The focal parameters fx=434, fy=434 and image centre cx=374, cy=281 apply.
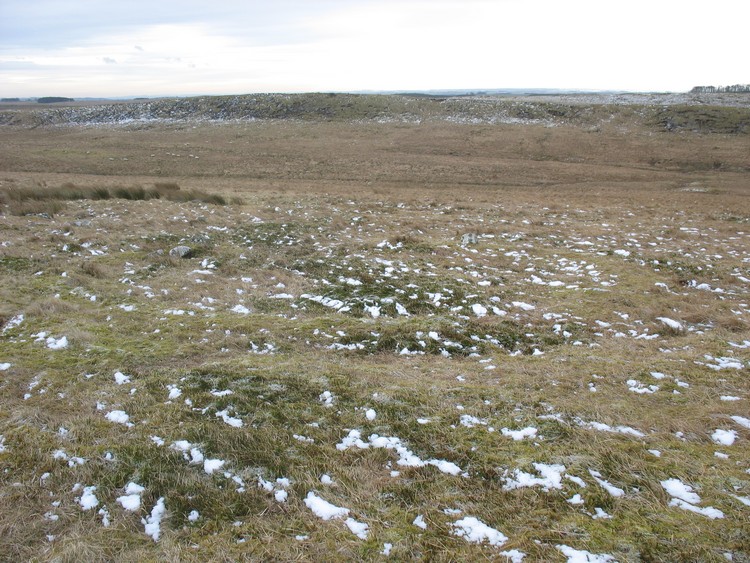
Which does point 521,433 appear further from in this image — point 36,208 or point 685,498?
point 36,208

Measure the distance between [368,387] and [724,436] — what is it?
409 cm

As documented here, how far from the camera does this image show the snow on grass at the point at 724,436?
15.2 ft

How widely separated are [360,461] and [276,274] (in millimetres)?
7380

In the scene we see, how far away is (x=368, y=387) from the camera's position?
235 inches

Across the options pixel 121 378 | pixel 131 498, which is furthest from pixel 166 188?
pixel 131 498

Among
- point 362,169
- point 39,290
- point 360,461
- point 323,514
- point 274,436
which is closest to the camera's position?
point 323,514

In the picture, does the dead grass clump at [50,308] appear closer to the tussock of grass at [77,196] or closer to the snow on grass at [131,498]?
the snow on grass at [131,498]

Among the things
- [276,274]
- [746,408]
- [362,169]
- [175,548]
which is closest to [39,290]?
[276,274]

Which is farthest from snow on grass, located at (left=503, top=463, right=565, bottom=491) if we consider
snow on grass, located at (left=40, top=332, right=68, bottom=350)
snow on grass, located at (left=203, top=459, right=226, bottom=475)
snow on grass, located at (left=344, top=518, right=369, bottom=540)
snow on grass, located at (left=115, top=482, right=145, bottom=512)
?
snow on grass, located at (left=40, top=332, right=68, bottom=350)

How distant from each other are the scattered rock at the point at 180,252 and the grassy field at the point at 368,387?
20 cm

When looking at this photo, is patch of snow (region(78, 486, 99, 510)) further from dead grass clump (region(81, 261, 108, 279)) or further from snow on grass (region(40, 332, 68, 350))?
dead grass clump (region(81, 261, 108, 279))

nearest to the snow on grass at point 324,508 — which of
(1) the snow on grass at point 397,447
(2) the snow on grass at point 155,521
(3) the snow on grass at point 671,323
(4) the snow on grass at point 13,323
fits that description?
(1) the snow on grass at point 397,447

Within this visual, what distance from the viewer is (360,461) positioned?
4.46 meters

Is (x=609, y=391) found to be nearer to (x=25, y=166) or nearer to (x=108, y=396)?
(x=108, y=396)
